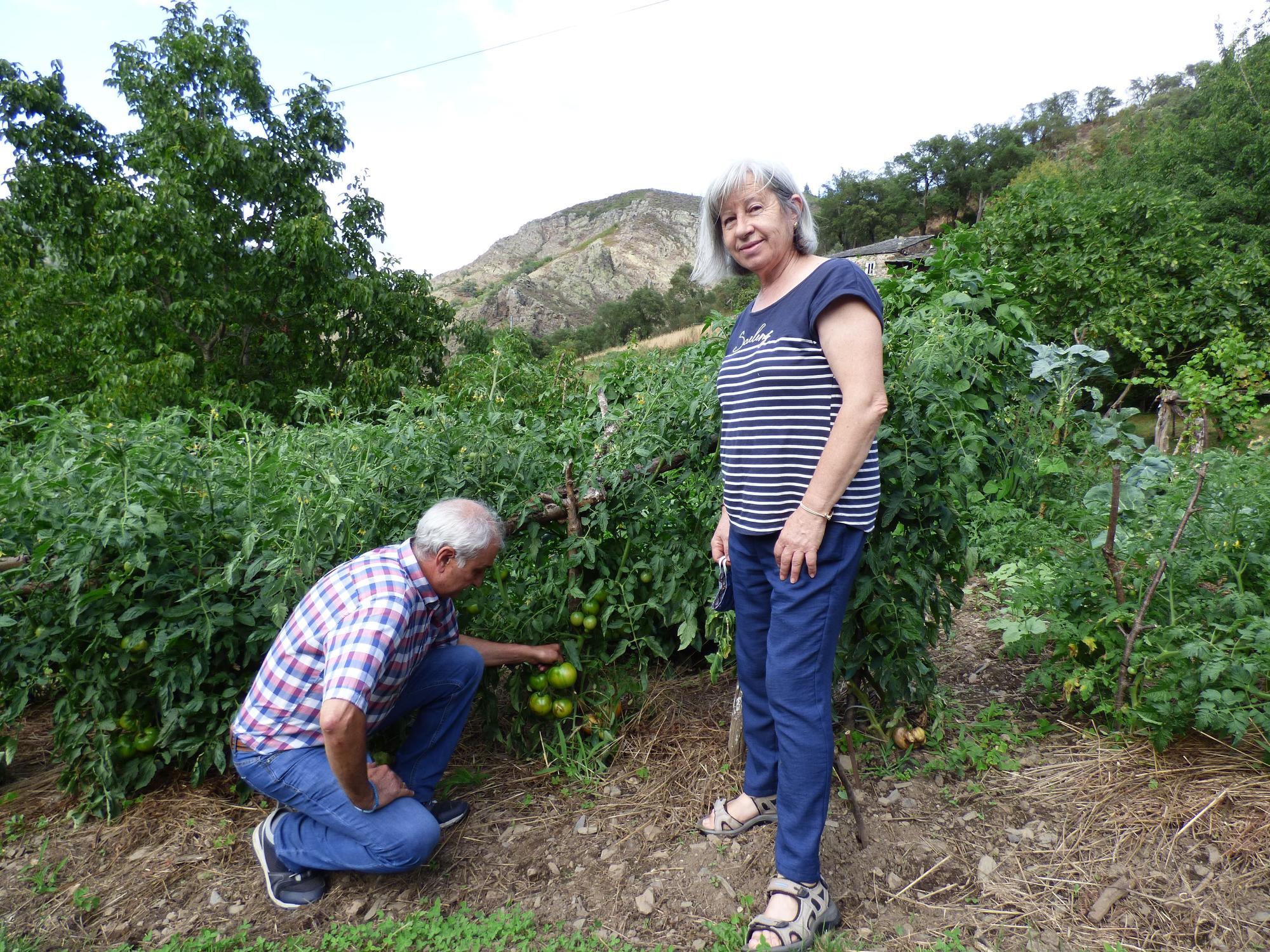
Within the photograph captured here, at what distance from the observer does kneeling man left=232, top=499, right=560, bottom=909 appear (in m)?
1.97

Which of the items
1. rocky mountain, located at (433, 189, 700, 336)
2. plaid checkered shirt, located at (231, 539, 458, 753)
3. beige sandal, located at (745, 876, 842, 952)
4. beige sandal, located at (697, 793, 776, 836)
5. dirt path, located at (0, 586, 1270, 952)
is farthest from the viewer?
rocky mountain, located at (433, 189, 700, 336)

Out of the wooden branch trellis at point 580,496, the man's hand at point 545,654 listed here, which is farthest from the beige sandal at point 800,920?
the wooden branch trellis at point 580,496

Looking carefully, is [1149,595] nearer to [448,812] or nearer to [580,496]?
[580,496]

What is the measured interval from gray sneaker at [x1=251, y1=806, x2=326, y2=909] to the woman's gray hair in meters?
1.99

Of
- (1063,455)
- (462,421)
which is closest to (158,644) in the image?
(462,421)

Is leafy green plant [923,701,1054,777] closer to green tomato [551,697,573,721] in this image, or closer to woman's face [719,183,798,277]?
green tomato [551,697,573,721]

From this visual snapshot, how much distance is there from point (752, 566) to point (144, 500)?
1779mm

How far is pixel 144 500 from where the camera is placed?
218cm

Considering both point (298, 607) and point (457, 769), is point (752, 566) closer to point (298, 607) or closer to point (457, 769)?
point (298, 607)

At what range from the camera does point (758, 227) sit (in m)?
Result: 1.77

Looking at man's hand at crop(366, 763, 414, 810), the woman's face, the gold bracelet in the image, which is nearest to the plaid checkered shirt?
man's hand at crop(366, 763, 414, 810)

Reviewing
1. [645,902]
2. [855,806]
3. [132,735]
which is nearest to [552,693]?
[645,902]

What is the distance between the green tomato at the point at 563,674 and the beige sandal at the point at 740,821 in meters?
0.60

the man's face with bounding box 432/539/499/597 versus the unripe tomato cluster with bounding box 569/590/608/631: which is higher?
the man's face with bounding box 432/539/499/597
